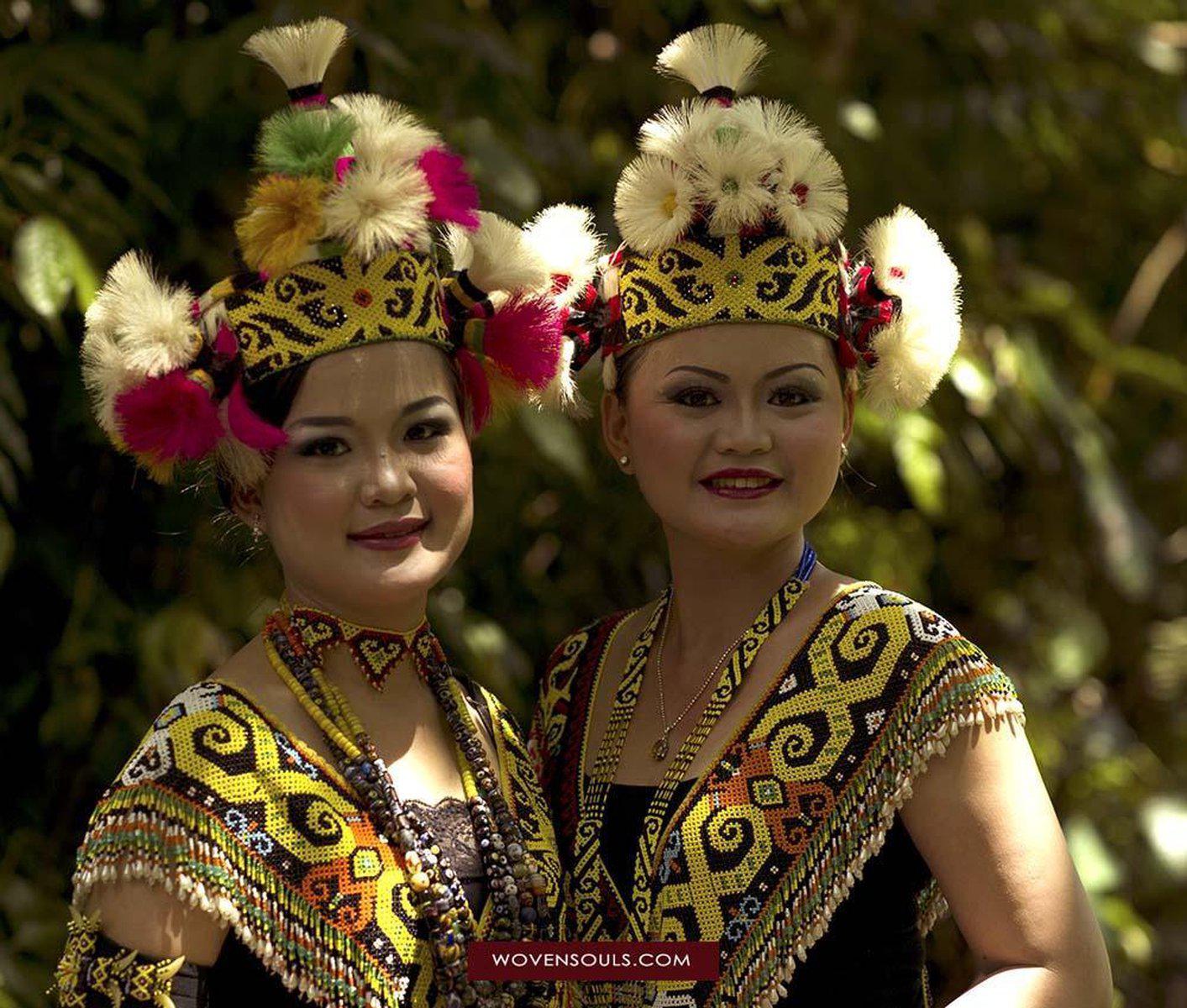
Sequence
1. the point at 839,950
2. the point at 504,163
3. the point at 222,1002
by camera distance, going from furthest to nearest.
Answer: the point at 504,163
the point at 839,950
the point at 222,1002

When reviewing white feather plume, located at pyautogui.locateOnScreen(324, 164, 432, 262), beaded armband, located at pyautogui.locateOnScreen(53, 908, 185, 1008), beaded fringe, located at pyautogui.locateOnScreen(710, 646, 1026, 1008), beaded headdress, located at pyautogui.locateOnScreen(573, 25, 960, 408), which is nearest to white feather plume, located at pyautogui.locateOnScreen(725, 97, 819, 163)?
beaded headdress, located at pyautogui.locateOnScreen(573, 25, 960, 408)

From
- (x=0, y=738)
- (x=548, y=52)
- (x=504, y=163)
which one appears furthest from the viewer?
(x=548, y=52)

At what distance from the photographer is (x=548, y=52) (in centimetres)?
395

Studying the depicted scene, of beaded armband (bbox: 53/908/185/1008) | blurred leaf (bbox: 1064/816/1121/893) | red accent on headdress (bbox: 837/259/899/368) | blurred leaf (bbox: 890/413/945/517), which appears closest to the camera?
beaded armband (bbox: 53/908/185/1008)

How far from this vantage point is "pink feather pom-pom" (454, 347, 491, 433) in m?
2.28

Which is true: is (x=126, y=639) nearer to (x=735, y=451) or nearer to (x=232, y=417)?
(x=232, y=417)

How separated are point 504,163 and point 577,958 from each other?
142cm

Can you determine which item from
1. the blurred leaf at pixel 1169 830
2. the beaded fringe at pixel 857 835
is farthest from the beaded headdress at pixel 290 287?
the blurred leaf at pixel 1169 830

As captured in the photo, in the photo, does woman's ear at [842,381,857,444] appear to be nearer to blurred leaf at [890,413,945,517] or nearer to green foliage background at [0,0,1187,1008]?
green foliage background at [0,0,1187,1008]

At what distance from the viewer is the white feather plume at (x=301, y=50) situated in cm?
217

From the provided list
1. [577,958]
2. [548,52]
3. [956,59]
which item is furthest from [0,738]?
[956,59]

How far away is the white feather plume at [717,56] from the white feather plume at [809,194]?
0.16m

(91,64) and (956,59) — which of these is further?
(956,59)

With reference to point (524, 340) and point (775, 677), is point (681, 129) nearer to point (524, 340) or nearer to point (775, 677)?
point (524, 340)
